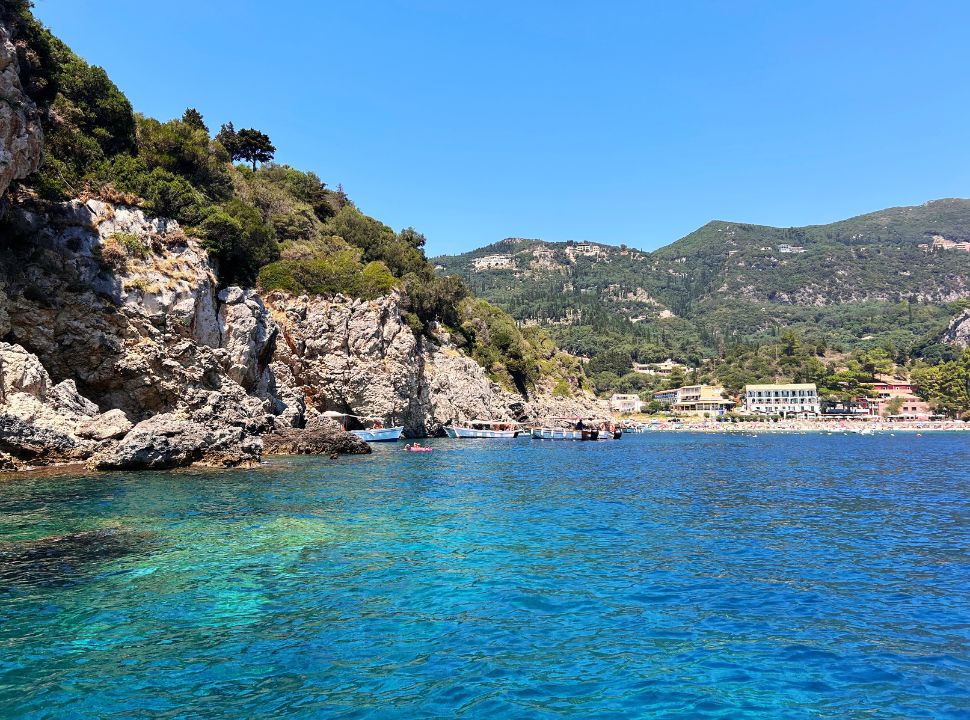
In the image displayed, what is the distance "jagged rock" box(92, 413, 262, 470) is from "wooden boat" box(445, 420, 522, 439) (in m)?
35.5

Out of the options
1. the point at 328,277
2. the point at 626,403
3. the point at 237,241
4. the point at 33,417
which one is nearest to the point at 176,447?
the point at 33,417

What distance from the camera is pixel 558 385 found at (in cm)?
9906

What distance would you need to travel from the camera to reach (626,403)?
544ft

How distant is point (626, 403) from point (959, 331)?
96.9m

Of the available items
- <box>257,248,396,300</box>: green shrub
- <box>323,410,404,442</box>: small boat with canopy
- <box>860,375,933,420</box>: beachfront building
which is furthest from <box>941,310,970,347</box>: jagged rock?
<box>323,410,404,442</box>: small boat with canopy

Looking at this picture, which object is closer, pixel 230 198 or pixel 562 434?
pixel 230 198

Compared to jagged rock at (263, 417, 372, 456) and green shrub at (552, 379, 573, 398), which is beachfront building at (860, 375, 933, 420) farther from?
jagged rock at (263, 417, 372, 456)

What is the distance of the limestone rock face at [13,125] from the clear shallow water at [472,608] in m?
14.3

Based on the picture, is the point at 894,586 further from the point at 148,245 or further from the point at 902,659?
the point at 148,245

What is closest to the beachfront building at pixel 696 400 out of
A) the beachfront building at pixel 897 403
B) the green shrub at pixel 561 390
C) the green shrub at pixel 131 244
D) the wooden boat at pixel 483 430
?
the beachfront building at pixel 897 403

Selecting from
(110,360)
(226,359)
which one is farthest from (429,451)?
(110,360)

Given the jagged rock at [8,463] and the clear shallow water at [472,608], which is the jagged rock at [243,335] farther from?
the clear shallow water at [472,608]

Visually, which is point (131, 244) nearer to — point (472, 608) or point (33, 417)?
point (33, 417)

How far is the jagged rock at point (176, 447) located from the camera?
2652cm
